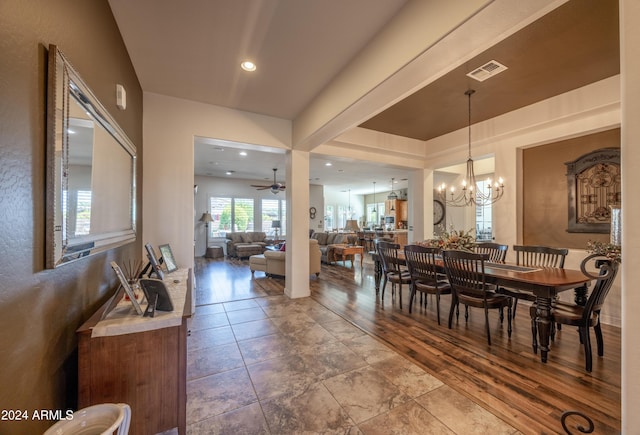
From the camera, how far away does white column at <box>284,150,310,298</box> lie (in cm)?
441

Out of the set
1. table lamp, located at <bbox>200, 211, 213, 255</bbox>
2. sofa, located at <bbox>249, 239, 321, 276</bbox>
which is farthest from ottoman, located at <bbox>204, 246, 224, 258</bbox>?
sofa, located at <bbox>249, 239, 321, 276</bbox>

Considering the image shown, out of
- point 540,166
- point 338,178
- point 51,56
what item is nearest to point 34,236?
point 51,56

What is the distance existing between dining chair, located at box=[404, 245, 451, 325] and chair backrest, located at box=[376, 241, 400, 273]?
1.21ft

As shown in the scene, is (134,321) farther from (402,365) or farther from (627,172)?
(627,172)

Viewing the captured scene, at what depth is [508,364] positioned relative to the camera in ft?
7.83

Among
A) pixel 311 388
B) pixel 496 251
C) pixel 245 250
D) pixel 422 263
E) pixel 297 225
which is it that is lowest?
pixel 311 388

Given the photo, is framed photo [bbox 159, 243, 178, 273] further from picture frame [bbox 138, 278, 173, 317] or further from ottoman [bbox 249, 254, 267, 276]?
ottoman [bbox 249, 254, 267, 276]

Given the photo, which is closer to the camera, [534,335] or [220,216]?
[534,335]

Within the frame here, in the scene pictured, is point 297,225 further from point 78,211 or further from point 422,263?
point 78,211

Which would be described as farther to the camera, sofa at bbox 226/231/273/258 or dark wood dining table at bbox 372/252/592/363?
sofa at bbox 226/231/273/258

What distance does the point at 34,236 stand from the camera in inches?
41.5

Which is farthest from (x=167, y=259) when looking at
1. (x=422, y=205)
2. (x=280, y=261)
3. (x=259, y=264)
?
(x=422, y=205)

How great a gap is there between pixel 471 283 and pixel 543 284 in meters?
0.66

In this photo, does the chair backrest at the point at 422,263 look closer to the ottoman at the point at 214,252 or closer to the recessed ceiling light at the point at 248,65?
the recessed ceiling light at the point at 248,65
